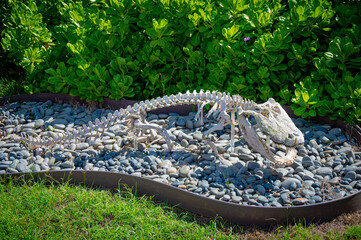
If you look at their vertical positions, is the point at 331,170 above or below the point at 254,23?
below

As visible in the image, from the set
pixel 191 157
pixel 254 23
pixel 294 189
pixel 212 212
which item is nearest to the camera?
pixel 212 212

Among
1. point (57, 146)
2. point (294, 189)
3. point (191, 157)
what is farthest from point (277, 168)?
point (57, 146)

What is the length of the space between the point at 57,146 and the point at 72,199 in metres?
1.21

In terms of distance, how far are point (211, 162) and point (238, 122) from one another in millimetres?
655

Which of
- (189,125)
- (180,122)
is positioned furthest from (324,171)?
(180,122)

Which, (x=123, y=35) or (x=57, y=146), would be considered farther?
(x=123, y=35)

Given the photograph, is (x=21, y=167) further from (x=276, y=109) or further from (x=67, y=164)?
(x=276, y=109)

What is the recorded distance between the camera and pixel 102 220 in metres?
4.06

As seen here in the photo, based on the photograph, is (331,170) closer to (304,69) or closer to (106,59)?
(304,69)

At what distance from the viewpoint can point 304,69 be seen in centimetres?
602

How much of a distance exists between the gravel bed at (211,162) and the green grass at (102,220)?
14.0 inches

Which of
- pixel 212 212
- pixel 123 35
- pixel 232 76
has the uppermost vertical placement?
pixel 123 35

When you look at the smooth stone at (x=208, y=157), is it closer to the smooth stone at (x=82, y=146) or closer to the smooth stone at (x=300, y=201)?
the smooth stone at (x=300, y=201)

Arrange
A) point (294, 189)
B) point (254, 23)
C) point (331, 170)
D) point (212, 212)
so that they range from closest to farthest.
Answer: point (212, 212) < point (294, 189) < point (331, 170) < point (254, 23)
